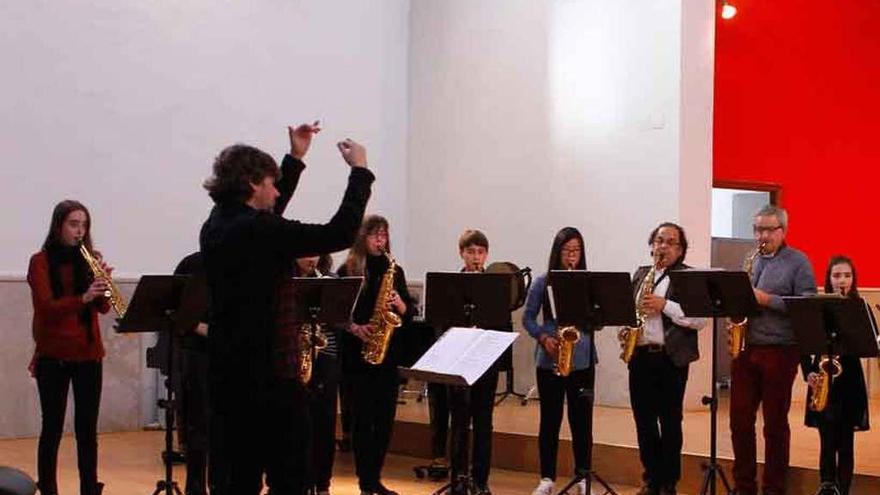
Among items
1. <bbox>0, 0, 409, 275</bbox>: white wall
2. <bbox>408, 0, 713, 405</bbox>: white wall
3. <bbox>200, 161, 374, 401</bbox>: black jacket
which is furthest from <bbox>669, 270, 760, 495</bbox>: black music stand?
<bbox>0, 0, 409, 275</bbox>: white wall

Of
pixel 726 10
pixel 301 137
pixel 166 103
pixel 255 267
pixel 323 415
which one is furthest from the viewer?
pixel 726 10

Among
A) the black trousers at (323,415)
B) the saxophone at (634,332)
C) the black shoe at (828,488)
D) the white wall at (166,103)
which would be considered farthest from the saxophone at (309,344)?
the white wall at (166,103)

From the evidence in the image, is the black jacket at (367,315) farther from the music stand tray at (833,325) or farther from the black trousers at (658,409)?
the music stand tray at (833,325)

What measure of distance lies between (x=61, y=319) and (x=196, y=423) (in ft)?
3.02

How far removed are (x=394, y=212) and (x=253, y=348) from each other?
7752 mm

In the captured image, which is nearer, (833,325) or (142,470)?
(833,325)

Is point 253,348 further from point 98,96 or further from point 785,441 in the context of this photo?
point 98,96

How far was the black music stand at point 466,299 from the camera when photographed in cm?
672

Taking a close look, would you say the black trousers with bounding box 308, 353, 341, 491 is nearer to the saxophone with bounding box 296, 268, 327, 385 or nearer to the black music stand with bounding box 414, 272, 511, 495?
the saxophone with bounding box 296, 268, 327, 385

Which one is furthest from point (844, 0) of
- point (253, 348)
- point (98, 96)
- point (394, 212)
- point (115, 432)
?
point (253, 348)

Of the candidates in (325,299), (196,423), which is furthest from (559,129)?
(196,423)

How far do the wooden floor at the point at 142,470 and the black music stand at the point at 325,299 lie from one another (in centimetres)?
153

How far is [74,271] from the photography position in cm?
655

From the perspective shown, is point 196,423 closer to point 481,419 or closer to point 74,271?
point 74,271
